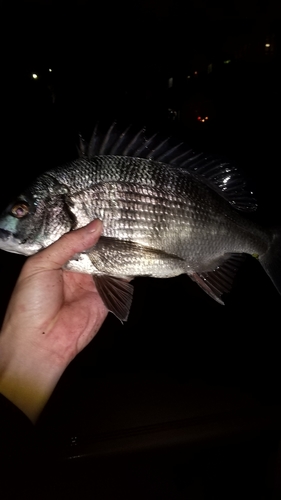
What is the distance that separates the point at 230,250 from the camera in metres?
2.00

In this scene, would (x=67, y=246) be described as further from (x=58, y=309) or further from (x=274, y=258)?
(x=274, y=258)

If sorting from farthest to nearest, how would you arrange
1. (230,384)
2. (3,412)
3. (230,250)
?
(230,384) → (230,250) → (3,412)

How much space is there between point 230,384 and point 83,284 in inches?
59.3

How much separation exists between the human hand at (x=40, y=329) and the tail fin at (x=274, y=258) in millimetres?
988

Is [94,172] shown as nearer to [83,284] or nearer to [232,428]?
[83,284]

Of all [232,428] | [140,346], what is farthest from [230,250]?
[140,346]

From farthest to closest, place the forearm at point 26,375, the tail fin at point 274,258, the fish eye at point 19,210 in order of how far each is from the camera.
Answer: the tail fin at point 274,258
the fish eye at point 19,210
the forearm at point 26,375

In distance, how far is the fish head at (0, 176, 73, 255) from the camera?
5.63 feet

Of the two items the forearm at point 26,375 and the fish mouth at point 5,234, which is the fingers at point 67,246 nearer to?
the fish mouth at point 5,234

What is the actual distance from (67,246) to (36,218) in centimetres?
25

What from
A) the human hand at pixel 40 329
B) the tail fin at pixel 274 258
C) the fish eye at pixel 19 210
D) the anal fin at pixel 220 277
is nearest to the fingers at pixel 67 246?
the human hand at pixel 40 329

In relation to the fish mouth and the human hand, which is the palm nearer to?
the human hand

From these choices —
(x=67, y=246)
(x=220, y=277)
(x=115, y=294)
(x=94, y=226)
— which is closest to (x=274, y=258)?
(x=220, y=277)

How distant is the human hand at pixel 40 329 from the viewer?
1.61 meters
